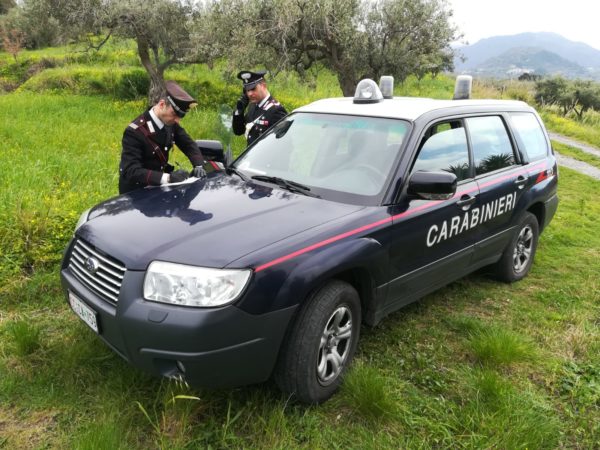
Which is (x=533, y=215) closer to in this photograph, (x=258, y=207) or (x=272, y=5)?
(x=258, y=207)

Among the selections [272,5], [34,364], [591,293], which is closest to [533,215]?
[591,293]

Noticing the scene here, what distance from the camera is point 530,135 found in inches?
180

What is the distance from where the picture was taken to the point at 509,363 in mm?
3193

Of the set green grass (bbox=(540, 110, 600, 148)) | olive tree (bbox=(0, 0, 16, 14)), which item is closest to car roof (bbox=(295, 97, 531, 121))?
green grass (bbox=(540, 110, 600, 148))

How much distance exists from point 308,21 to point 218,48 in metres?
2.21

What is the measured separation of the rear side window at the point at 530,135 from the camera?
171 inches

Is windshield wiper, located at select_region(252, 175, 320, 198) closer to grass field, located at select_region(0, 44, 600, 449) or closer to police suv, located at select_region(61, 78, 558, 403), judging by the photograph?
police suv, located at select_region(61, 78, 558, 403)

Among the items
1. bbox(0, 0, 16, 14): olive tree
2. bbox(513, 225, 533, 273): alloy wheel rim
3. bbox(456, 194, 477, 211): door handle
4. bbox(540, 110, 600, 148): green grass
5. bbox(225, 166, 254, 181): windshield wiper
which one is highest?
bbox(0, 0, 16, 14): olive tree

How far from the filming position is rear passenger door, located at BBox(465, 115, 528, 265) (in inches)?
148

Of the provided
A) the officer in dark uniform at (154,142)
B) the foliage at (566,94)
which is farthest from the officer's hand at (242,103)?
the foliage at (566,94)

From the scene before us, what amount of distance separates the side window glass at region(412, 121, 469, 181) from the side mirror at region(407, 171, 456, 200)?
0.73 ft

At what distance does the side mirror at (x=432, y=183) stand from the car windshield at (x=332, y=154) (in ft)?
0.63

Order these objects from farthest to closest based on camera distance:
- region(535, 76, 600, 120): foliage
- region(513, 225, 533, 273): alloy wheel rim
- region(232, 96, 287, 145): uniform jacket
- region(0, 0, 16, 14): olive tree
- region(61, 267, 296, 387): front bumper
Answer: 1. region(0, 0, 16, 14): olive tree
2. region(535, 76, 600, 120): foliage
3. region(232, 96, 287, 145): uniform jacket
4. region(513, 225, 533, 273): alloy wheel rim
5. region(61, 267, 296, 387): front bumper

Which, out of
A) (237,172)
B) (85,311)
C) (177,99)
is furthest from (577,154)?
(85,311)
